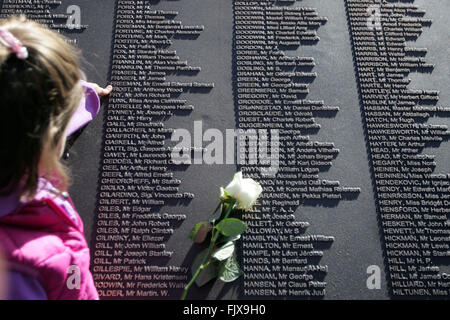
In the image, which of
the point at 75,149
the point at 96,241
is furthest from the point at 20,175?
the point at 75,149

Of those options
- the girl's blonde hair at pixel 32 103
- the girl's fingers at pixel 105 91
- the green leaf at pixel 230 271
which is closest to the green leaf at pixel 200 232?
the green leaf at pixel 230 271

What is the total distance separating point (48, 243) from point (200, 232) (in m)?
0.93

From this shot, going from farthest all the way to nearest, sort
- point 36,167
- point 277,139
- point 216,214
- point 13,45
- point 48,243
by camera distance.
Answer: point 277,139 < point 216,214 < point 48,243 < point 36,167 < point 13,45

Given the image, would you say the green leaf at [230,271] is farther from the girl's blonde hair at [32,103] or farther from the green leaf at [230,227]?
the girl's blonde hair at [32,103]

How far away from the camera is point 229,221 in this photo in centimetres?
241

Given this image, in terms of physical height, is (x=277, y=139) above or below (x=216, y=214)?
above

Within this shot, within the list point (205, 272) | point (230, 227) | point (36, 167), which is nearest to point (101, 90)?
point (36, 167)

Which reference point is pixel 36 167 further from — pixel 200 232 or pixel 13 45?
pixel 200 232

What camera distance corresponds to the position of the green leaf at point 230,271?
7.94 feet

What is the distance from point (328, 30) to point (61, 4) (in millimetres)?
2431

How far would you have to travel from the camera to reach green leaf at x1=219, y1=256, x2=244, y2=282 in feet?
7.94

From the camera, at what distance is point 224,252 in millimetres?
2408

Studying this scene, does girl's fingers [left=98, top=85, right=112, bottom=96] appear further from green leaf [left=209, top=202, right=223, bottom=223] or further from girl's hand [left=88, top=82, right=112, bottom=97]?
green leaf [left=209, top=202, right=223, bottom=223]

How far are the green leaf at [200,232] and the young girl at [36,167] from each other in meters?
0.67
